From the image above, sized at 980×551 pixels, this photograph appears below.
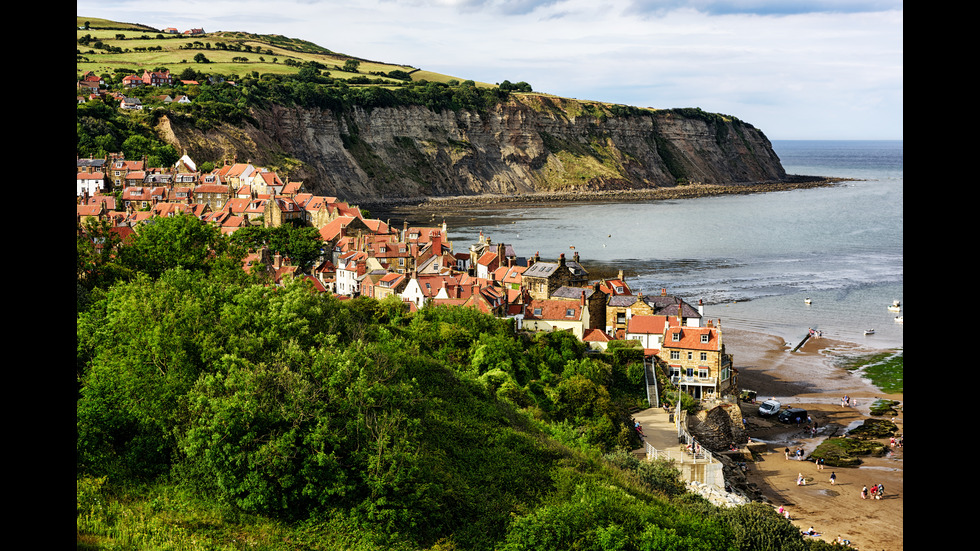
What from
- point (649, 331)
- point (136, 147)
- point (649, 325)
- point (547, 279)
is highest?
point (136, 147)

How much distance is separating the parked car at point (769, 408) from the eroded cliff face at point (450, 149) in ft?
281

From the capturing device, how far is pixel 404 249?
5769cm

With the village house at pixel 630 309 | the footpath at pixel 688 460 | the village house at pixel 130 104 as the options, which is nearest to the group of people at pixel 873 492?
the footpath at pixel 688 460

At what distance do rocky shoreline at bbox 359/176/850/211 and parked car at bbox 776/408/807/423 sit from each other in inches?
3867

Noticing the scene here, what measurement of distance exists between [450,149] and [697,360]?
130 m

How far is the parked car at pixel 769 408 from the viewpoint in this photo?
3850 cm

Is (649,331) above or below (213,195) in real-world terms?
below

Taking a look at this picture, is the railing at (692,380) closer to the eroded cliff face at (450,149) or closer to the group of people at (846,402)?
the group of people at (846,402)

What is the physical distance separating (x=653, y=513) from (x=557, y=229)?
9104cm

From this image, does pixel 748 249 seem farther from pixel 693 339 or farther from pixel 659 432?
pixel 659 432

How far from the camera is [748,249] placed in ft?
313

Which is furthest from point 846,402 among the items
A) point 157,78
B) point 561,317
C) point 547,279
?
point 157,78
